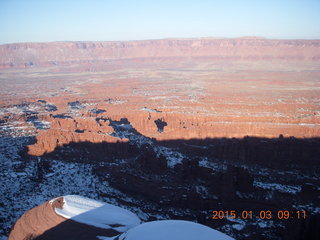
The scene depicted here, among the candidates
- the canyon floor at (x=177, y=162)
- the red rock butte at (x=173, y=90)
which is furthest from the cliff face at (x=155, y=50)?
the canyon floor at (x=177, y=162)

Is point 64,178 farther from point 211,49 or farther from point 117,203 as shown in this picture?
point 211,49

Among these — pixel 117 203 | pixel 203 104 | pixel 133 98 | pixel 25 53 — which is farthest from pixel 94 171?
pixel 25 53

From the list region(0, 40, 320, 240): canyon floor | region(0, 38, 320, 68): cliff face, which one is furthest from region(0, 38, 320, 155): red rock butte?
region(0, 38, 320, 68): cliff face

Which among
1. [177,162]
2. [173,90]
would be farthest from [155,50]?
[177,162]

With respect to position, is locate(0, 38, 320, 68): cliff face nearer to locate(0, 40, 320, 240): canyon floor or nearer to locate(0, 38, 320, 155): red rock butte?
locate(0, 38, 320, 155): red rock butte

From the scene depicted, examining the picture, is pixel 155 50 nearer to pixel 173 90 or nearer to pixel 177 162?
pixel 173 90
